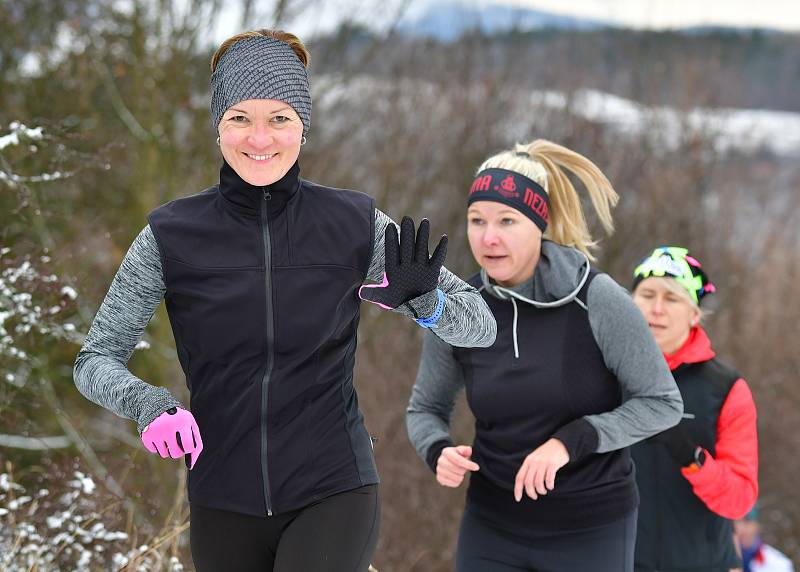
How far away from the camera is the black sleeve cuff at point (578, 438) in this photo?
268 cm

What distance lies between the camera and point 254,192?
88.4 inches

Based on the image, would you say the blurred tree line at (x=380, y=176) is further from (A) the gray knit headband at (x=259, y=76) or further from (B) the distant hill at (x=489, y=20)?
→ (A) the gray knit headband at (x=259, y=76)

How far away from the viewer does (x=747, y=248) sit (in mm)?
19797

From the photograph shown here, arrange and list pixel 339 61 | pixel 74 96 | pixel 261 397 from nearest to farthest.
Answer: pixel 261 397 → pixel 74 96 → pixel 339 61

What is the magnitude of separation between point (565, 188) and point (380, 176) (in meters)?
12.3

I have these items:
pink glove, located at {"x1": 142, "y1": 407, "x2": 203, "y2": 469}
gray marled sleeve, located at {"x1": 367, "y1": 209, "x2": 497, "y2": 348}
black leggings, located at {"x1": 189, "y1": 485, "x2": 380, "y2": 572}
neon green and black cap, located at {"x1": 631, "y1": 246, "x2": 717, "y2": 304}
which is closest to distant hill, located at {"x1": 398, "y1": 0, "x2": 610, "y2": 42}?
neon green and black cap, located at {"x1": 631, "y1": 246, "x2": 717, "y2": 304}

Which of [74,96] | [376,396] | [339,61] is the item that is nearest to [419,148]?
[339,61]

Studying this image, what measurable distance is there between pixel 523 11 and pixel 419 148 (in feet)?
11.9

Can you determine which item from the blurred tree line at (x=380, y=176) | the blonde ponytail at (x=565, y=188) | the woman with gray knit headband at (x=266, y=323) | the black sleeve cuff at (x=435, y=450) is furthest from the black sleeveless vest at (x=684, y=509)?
the blurred tree line at (x=380, y=176)

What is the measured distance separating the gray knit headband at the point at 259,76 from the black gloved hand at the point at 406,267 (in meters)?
0.40

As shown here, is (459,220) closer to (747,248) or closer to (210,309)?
(747,248)

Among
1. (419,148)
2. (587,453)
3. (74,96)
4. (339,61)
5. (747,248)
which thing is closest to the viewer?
(587,453)

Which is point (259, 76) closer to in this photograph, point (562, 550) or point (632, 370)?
point (632, 370)

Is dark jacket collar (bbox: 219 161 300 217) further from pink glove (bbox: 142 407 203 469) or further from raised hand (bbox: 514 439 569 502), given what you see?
raised hand (bbox: 514 439 569 502)
